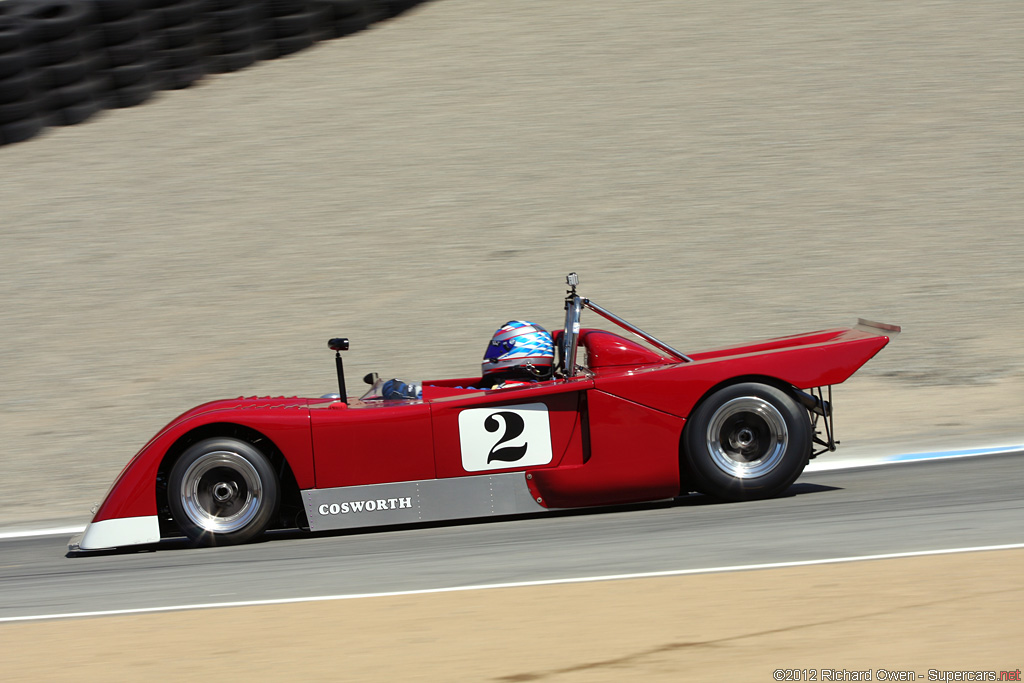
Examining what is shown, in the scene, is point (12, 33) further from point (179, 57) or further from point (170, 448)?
point (170, 448)

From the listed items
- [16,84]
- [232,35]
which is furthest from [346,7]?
[16,84]

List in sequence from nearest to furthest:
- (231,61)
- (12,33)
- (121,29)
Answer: (12,33), (121,29), (231,61)

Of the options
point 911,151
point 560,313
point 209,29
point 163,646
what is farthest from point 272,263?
point 163,646

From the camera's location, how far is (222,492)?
21.4 feet

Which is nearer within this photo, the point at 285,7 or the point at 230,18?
the point at 230,18

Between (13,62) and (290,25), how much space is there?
4.75 m

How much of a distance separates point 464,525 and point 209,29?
12525mm

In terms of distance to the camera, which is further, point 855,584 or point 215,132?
point 215,132

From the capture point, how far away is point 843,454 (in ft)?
27.0

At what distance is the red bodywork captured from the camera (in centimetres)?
641

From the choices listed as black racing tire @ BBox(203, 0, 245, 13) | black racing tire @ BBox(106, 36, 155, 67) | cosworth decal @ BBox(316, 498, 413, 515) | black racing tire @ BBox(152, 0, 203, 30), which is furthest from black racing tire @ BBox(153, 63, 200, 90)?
cosworth decal @ BBox(316, 498, 413, 515)

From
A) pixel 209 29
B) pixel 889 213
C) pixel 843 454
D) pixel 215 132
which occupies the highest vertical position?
pixel 209 29

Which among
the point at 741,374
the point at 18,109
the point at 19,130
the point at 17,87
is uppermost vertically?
the point at 17,87

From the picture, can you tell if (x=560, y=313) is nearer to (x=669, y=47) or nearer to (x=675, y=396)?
(x=675, y=396)
